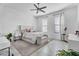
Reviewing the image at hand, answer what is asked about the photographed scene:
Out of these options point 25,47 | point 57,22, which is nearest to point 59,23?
point 57,22

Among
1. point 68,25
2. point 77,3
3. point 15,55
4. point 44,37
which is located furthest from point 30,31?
point 77,3

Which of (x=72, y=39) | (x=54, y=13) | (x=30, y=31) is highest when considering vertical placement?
(x=54, y=13)

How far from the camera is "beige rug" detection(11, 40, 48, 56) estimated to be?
6.49ft

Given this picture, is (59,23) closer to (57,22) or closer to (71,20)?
(57,22)

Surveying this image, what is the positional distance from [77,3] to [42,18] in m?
0.65

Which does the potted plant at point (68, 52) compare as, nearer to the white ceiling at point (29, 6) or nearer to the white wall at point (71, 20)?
the white wall at point (71, 20)

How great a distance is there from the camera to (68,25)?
1.99m

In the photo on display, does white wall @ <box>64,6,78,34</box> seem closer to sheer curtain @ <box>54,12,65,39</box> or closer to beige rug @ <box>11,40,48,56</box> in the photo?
sheer curtain @ <box>54,12,65,39</box>

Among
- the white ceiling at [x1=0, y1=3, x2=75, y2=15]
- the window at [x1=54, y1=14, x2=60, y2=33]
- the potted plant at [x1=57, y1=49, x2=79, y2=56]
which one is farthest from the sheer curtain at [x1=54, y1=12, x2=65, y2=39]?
the potted plant at [x1=57, y1=49, x2=79, y2=56]

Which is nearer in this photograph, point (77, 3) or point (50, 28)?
point (77, 3)

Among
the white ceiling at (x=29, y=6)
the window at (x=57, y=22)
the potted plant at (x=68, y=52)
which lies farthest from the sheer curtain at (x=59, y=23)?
the potted plant at (x=68, y=52)

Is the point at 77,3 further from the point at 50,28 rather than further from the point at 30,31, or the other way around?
the point at 30,31

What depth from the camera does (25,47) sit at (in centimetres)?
200

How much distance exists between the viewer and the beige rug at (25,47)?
1.98 meters
